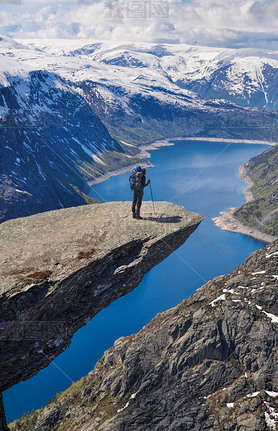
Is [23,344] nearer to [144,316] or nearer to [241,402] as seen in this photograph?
[241,402]

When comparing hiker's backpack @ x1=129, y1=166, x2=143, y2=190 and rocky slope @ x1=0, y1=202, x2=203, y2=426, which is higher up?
hiker's backpack @ x1=129, y1=166, x2=143, y2=190

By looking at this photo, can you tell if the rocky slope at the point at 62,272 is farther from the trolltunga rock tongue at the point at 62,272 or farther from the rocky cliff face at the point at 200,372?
the rocky cliff face at the point at 200,372

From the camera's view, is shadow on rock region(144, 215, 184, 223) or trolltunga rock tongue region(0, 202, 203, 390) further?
shadow on rock region(144, 215, 184, 223)

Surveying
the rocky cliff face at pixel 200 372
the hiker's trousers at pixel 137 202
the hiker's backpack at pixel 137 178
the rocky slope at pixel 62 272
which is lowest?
the rocky cliff face at pixel 200 372

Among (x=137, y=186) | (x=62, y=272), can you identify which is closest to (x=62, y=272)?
(x=62, y=272)

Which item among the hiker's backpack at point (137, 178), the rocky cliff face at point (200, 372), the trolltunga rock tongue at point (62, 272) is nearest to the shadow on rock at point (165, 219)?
the trolltunga rock tongue at point (62, 272)

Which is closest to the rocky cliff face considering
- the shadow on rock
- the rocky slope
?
the shadow on rock

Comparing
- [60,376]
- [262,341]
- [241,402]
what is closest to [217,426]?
[241,402]

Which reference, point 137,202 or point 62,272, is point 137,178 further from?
point 62,272

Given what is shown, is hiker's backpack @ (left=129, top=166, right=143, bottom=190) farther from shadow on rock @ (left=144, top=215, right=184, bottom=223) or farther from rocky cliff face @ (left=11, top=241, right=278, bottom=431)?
rocky cliff face @ (left=11, top=241, right=278, bottom=431)
